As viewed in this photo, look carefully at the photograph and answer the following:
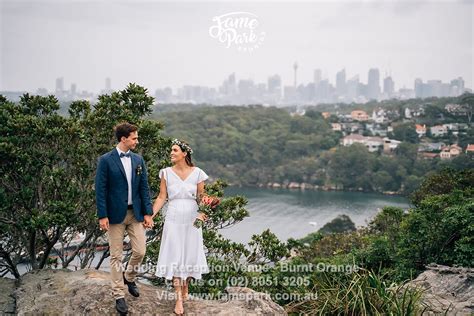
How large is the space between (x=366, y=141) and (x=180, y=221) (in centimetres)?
7473

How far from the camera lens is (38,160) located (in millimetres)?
7086

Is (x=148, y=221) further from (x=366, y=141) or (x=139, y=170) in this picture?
(x=366, y=141)

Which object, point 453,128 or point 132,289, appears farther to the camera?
point 453,128

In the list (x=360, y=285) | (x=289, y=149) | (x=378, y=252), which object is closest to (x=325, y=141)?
(x=289, y=149)

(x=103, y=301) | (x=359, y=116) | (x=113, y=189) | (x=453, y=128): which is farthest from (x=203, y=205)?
(x=359, y=116)

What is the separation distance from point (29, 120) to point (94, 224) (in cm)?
156

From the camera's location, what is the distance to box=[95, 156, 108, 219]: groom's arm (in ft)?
14.3

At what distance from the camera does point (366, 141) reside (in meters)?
77.0

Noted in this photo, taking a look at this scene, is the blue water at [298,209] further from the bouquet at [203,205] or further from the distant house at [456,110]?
the bouquet at [203,205]

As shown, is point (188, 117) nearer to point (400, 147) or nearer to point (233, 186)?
point (233, 186)

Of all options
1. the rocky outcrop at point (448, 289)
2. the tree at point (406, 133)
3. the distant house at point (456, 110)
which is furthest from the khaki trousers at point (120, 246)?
the tree at point (406, 133)

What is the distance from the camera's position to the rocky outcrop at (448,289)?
5.57m

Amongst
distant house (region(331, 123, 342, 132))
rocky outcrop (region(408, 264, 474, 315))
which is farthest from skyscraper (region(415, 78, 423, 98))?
rocky outcrop (region(408, 264, 474, 315))

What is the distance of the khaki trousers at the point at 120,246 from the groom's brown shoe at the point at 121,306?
37mm
